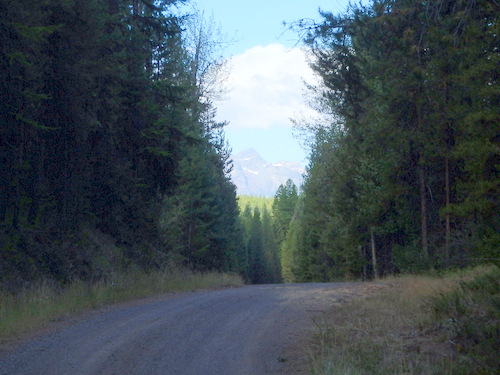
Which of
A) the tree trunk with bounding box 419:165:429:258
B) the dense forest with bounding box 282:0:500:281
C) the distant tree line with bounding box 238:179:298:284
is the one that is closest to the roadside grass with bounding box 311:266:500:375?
the dense forest with bounding box 282:0:500:281

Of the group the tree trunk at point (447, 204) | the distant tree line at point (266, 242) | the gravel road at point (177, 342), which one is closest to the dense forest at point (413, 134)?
the tree trunk at point (447, 204)

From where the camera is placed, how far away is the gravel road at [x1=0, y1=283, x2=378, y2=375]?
24.8ft

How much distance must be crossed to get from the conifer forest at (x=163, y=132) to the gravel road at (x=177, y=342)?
4.34 metres

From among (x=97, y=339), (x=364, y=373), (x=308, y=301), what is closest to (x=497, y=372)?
(x=364, y=373)

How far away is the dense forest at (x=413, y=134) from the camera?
10383 millimetres

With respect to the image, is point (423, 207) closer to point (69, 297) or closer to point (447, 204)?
point (447, 204)

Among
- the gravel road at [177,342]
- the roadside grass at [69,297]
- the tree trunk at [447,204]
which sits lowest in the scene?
the gravel road at [177,342]

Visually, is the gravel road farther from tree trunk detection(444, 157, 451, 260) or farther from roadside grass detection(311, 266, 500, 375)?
tree trunk detection(444, 157, 451, 260)

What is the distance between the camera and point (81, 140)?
17.3 meters

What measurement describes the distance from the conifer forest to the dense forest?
8 centimetres

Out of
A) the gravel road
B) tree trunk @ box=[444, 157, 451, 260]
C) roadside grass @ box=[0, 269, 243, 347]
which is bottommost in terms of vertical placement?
the gravel road

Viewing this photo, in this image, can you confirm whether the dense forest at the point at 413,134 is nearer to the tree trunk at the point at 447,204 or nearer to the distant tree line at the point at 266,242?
the tree trunk at the point at 447,204

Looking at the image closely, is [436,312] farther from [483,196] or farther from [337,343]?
[483,196]

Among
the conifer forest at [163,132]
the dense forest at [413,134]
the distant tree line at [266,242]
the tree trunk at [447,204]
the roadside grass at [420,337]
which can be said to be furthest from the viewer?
the distant tree line at [266,242]
